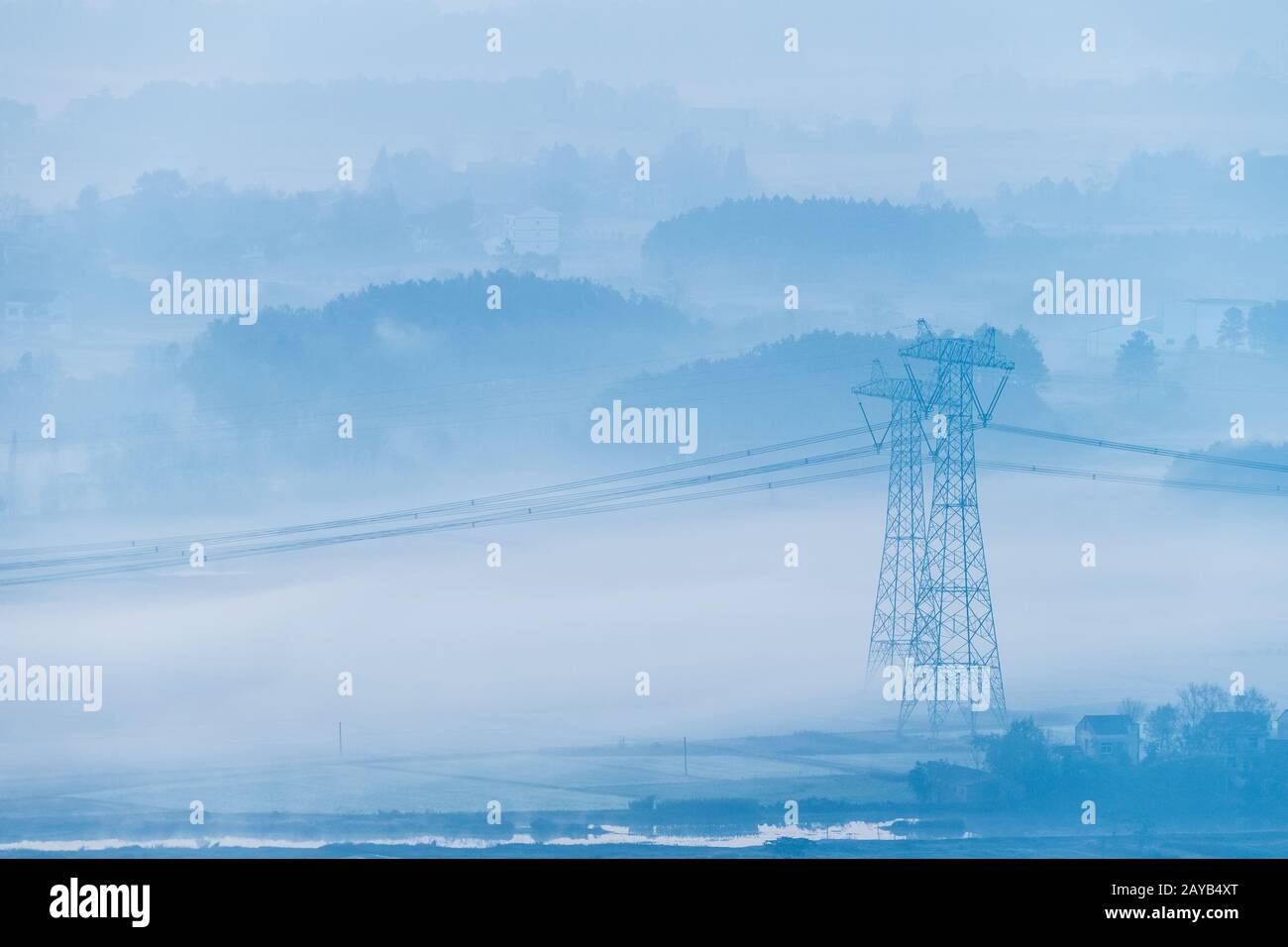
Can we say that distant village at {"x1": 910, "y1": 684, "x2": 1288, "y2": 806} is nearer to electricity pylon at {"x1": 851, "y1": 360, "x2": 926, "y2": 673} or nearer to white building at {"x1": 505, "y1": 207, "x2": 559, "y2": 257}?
electricity pylon at {"x1": 851, "y1": 360, "x2": 926, "y2": 673}

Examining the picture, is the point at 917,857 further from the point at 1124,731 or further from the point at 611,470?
the point at 611,470

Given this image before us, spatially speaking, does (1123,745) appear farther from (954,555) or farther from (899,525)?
(899,525)

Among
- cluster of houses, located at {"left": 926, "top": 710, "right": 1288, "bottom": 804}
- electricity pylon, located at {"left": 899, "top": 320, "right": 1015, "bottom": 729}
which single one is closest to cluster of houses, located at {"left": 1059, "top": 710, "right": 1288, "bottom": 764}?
cluster of houses, located at {"left": 926, "top": 710, "right": 1288, "bottom": 804}

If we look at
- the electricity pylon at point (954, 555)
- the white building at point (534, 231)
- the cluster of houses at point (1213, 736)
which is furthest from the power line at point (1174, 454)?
the white building at point (534, 231)
